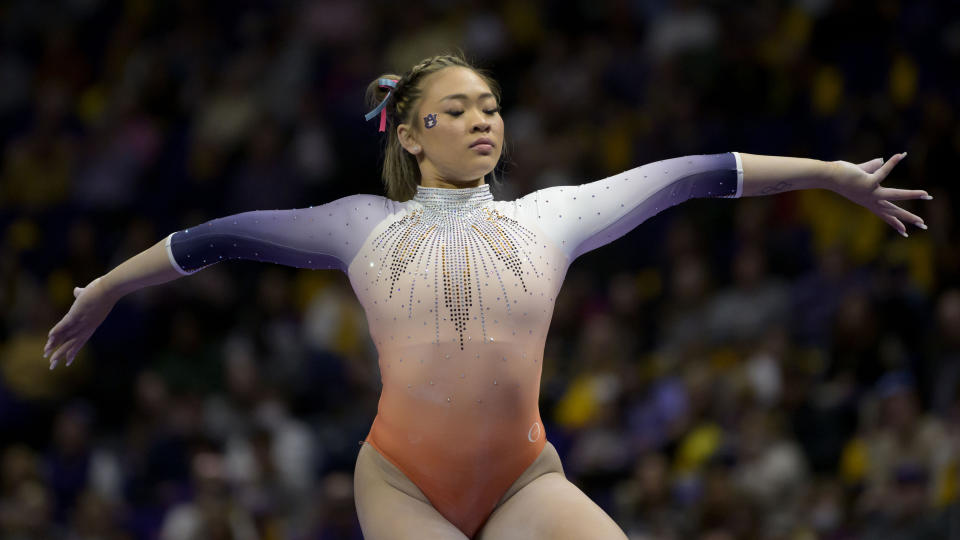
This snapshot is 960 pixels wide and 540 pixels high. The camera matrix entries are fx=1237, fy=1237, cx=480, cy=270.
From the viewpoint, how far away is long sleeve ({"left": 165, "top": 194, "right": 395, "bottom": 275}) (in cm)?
371

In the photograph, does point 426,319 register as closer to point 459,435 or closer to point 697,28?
point 459,435

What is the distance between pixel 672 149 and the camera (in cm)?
827

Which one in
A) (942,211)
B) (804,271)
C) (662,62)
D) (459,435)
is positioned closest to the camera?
(459,435)

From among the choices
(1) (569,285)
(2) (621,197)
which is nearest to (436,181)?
(2) (621,197)

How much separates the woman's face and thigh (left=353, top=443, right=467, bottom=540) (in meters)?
0.87

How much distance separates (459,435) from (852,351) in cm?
401

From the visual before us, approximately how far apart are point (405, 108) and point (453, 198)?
1.17 ft

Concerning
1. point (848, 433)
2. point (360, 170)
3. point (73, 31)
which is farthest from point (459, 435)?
point (73, 31)

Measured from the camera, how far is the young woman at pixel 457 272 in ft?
11.4

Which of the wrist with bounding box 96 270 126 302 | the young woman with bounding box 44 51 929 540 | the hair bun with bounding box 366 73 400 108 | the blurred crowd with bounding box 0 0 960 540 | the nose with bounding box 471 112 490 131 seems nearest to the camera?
the young woman with bounding box 44 51 929 540

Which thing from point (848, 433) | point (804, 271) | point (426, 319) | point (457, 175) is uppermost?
point (457, 175)

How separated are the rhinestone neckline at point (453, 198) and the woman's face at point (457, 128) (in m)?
0.04

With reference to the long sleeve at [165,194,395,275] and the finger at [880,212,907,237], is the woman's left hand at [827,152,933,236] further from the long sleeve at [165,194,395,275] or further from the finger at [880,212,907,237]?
the long sleeve at [165,194,395,275]

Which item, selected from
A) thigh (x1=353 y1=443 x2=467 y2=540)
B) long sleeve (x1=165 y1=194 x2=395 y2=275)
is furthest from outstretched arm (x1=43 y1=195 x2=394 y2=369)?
thigh (x1=353 y1=443 x2=467 y2=540)
